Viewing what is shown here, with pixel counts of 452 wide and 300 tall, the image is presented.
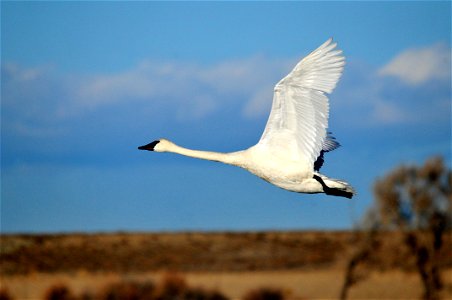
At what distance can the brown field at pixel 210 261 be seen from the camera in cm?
3716

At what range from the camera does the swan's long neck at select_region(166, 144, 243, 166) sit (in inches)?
653

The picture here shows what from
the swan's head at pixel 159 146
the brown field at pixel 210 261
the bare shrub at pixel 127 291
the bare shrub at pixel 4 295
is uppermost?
the swan's head at pixel 159 146

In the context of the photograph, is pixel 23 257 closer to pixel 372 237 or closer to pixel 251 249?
pixel 251 249

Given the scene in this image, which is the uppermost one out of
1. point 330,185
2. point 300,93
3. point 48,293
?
point 300,93

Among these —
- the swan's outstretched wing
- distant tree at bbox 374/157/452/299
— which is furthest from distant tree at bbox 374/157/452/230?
the swan's outstretched wing

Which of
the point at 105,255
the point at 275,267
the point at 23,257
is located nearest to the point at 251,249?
the point at 275,267

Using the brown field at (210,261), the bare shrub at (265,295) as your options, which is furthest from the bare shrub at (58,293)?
the brown field at (210,261)

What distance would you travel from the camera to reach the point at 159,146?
59.7ft

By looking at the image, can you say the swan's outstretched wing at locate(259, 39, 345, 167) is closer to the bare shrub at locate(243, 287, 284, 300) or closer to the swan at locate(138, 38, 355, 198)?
the swan at locate(138, 38, 355, 198)

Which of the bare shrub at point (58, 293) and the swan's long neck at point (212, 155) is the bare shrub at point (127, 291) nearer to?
the bare shrub at point (58, 293)

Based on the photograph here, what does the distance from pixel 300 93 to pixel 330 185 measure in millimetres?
1563

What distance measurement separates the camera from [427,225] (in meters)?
32.5

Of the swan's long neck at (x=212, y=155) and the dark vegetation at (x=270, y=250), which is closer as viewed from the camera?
the swan's long neck at (x=212, y=155)

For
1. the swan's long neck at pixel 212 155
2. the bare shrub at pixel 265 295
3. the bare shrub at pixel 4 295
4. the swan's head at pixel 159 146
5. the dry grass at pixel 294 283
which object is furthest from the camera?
the dry grass at pixel 294 283
